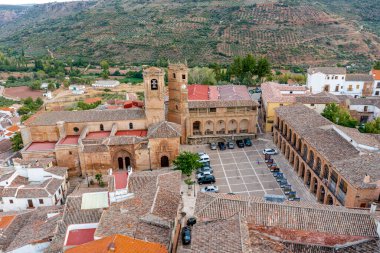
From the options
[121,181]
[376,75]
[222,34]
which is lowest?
[121,181]

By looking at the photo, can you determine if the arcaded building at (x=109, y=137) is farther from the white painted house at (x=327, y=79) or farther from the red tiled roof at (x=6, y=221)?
the white painted house at (x=327, y=79)

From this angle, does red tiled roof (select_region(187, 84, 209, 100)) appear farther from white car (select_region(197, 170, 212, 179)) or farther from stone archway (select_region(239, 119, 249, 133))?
white car (select_region(197, 170, 212, 179))

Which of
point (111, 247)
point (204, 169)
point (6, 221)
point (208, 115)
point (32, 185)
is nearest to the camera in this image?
point (111, 247)

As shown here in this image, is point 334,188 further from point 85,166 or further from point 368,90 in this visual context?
point 368,90

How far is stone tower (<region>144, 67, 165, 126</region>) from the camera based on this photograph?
38297 mm

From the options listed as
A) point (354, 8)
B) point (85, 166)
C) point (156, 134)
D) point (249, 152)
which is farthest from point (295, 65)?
point (85, 166)

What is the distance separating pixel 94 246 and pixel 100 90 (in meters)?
75.4

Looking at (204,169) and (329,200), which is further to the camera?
(204,169)

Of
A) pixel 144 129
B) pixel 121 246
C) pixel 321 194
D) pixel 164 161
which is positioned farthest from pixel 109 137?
pixel 321 194

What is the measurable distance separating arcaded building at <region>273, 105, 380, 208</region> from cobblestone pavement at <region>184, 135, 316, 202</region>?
1.05 metres

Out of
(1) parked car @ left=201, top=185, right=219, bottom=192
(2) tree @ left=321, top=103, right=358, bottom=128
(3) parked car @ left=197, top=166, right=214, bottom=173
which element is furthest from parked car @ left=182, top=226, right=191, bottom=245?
(2) tree @ left=321, top=103, right=358, bottom=128

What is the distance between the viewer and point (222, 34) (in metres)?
110

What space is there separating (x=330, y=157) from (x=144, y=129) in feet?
73.7

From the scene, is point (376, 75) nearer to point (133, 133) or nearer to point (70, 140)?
point (133, 133)
